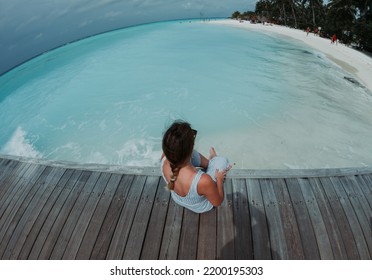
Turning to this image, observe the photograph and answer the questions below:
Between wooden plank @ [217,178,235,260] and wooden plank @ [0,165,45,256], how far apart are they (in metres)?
2.76

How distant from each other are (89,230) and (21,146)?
982 cm

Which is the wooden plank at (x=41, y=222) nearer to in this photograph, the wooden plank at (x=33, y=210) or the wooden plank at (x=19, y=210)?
the wooden plank at (x=33, y=210)

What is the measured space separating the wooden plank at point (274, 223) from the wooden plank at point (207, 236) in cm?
68

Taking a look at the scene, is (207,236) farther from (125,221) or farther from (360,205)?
(360,205)

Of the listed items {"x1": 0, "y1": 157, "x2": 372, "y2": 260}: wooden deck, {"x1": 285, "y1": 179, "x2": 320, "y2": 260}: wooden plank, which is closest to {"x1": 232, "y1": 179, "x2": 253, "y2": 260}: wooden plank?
{"x1": 0, "y1": 157, "x2": 372, "y2": 260}: wooden deck

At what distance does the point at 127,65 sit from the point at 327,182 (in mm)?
22514

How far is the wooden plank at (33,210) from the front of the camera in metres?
3.05

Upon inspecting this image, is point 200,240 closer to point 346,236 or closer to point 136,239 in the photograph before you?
point 136,239

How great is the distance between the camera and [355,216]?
3.07 m

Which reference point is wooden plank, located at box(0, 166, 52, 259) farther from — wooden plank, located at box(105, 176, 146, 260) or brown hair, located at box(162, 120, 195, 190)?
brown hair, located at box(162, 120, 195, 190)

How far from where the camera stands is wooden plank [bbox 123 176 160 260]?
2.84 m

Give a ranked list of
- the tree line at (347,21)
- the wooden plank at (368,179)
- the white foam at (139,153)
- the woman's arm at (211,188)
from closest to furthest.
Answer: the woman's arm at (211,188) → the wooden plank at (368,179) → the white foam at (139,153) → the tree line at (347,21)

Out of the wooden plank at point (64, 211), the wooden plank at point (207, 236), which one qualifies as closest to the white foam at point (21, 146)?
the wooden plank at point (64, 211)

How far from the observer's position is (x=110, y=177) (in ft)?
12.8
